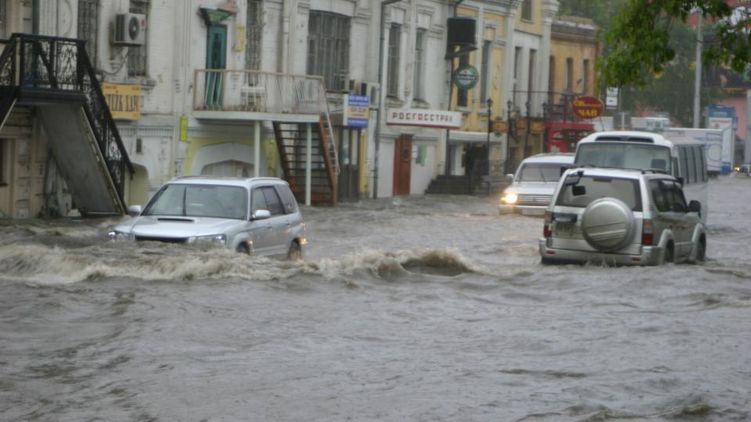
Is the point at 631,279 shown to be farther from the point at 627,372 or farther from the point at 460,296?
the point at 627,372

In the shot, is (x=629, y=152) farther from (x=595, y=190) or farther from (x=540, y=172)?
(x=595, y=190)

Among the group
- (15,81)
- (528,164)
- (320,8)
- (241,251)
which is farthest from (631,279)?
(320,8)

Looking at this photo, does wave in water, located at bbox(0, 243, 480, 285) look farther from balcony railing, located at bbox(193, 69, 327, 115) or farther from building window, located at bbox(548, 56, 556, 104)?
building window, located at bbox(548, 56, 556, 104)

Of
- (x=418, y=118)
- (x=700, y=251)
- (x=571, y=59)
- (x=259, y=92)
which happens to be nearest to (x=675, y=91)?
(x=571, y=59)

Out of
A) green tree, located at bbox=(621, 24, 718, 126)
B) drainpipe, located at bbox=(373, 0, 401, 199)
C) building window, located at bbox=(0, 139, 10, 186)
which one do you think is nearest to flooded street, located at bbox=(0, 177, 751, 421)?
building window, located at bbox=(0, 139, 10, 186)

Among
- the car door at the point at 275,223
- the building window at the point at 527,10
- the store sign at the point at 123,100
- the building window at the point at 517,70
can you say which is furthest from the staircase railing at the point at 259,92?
the building window at the point at 527,10

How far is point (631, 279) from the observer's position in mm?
21250

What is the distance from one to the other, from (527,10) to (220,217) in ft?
120

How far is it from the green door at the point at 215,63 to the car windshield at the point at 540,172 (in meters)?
8.33

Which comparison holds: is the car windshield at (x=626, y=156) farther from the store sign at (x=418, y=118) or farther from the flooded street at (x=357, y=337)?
the store sign at (x=418, y=118)

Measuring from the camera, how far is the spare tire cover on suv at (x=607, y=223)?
855 inches

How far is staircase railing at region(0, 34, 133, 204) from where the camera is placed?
25938mm

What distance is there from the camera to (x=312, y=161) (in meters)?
38.1

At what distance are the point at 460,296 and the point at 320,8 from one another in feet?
66.7
